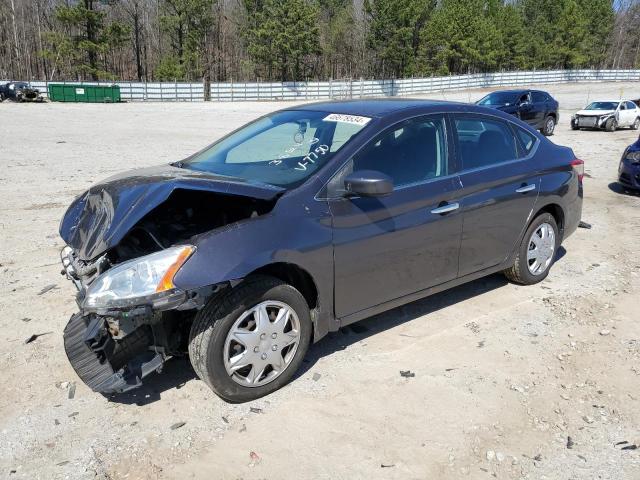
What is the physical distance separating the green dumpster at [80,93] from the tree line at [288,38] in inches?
436

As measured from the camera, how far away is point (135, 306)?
114 inches

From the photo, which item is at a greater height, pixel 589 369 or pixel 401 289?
pixel 401 289

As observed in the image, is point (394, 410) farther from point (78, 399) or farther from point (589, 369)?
point (78, 399)

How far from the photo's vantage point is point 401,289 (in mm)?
3916

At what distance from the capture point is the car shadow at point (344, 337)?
3441 millimetres

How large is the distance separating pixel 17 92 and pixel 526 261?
41880 mm

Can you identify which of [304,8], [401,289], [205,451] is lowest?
[205,451]

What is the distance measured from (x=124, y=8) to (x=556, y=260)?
73.0 meters

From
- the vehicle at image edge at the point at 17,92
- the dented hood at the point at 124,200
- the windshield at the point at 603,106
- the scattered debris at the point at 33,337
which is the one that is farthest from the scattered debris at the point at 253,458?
the vehicle at image edge at the point at 17,92

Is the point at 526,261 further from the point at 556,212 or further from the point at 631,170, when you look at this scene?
the point at 631,170

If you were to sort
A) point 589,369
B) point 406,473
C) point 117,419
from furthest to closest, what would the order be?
point 589,369 → point 117,419 → point 406,473

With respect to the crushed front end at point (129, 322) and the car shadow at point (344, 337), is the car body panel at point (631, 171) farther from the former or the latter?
the crushed front end at point (129, 322)

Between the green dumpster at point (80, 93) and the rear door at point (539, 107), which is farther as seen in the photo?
the green dumpster at point (80, 93)

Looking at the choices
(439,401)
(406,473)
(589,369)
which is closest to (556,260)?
(589,369)
